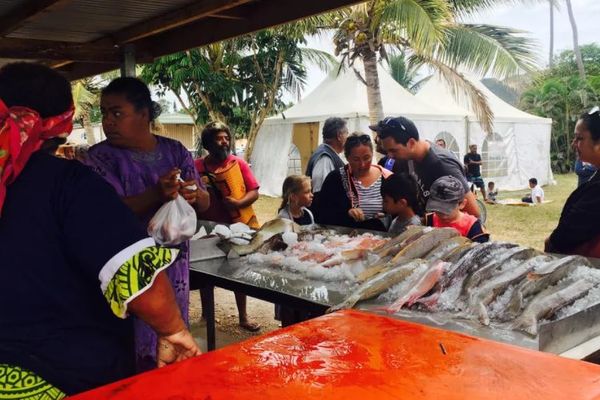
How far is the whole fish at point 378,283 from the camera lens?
2320 mm

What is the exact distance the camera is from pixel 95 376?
1511mm

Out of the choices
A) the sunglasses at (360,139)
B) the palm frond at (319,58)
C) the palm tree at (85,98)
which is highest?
the palm frond at (319,58)

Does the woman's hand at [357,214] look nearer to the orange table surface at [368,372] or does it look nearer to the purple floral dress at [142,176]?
the purple floral dress at [142,176]

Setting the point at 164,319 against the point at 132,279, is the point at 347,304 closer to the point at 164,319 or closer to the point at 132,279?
the point at 164,319

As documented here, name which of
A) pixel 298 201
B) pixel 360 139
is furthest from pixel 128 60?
pixel 360 139

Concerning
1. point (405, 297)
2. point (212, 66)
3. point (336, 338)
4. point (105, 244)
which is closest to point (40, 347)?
point (105, 244)

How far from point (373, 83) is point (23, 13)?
7.24 m

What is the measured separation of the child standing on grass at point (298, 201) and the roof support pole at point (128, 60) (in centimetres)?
196

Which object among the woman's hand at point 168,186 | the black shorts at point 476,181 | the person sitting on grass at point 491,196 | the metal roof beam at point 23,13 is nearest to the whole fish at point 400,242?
the woman's hand at point 168,186

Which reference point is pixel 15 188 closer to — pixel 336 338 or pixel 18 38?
pixel 336 338

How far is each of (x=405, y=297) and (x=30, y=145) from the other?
4.84 feet

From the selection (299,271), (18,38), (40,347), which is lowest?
(299,271)

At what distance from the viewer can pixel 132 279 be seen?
1.42 meters

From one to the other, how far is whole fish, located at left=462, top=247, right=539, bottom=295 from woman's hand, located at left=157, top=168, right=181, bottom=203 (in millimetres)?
1318
